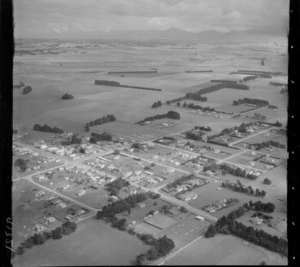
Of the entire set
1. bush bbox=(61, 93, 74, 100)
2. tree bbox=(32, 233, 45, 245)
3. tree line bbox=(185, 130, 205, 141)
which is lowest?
tree bbox=(32, 233, 45, 245)

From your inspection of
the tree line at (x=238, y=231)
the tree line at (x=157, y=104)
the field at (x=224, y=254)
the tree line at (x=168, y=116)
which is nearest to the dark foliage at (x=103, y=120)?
the tree line at (x=168, y=116)

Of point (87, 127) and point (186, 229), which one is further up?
point (87, 127)

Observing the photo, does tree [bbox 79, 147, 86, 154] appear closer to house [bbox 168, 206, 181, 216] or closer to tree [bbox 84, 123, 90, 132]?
tree [bbox 84, 123, 90, 132]

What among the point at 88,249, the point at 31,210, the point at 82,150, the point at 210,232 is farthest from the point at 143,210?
the point at 82,150

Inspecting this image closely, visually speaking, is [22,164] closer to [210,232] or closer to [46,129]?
[46,129]

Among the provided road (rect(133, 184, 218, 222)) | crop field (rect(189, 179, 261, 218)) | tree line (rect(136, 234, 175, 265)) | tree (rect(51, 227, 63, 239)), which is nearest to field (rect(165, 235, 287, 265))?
tree line (rect(136, 234, 175, 265))
